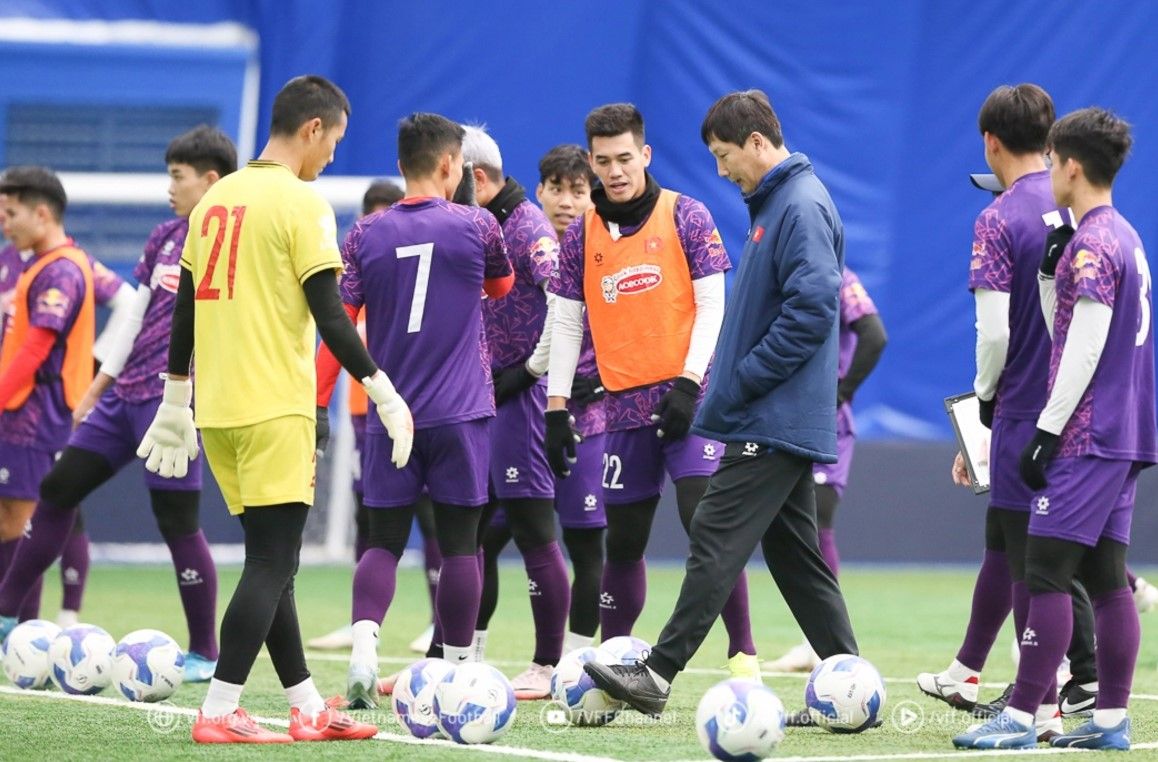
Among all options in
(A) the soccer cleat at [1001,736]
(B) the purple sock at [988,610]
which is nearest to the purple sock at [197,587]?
(B) the purple sock at [988,610]

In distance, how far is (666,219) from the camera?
707 cm

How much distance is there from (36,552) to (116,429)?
75 centimetres

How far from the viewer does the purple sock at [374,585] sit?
22.1 feet

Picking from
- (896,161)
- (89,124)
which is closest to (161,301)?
(89,124)

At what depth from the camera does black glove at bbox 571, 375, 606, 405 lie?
7.83 m

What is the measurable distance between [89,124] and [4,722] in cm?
1100

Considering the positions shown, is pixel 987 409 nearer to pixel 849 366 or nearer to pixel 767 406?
pixel 767 406

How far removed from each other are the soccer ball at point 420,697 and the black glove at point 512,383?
77.9 inches

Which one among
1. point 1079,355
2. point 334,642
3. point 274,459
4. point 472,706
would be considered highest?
point 1079,355

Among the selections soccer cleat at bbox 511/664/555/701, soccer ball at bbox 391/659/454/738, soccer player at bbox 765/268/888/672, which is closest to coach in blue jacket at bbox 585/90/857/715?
soccer ball at bbox 391/659/454/738

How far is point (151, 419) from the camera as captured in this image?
7.83 meters

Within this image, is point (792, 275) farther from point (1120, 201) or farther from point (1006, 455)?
point (1120, 201)

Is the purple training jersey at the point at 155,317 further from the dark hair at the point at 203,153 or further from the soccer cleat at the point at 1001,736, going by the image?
the soccer cleat at the point at 1001,736

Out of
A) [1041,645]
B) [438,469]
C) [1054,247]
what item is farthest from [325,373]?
[1041,645]
